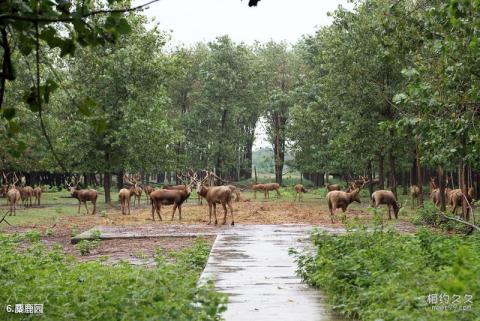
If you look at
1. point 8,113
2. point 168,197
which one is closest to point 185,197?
point 168,197

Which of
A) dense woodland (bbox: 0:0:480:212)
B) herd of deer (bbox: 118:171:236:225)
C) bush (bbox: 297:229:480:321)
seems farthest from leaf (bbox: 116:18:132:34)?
herd of deer (bbox: 118:171:236:225)

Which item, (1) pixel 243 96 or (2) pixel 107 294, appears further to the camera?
(1) pixel 243 96

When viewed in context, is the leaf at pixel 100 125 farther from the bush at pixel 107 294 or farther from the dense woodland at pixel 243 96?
the bush at pixel 107 294

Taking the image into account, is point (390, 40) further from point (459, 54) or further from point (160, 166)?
point (160, 166)

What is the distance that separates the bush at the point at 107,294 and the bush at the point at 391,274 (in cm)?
169

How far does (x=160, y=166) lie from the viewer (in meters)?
45.3

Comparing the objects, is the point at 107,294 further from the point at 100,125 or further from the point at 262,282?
the point at 100,125

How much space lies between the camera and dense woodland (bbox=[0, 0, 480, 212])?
6.73m

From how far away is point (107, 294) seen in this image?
808 cm

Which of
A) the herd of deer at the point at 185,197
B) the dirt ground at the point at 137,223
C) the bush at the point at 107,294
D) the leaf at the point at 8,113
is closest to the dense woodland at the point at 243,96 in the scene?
the leaf at the point at 8,113

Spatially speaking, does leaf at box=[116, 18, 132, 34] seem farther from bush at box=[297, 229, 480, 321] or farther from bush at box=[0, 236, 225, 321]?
bush at box=[297, 229, 480, 321]

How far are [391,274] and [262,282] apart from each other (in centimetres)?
241

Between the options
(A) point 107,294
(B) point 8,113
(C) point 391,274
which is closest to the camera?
(B) point 8,113

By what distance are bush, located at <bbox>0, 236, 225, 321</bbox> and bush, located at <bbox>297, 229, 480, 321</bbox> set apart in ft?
5.53
